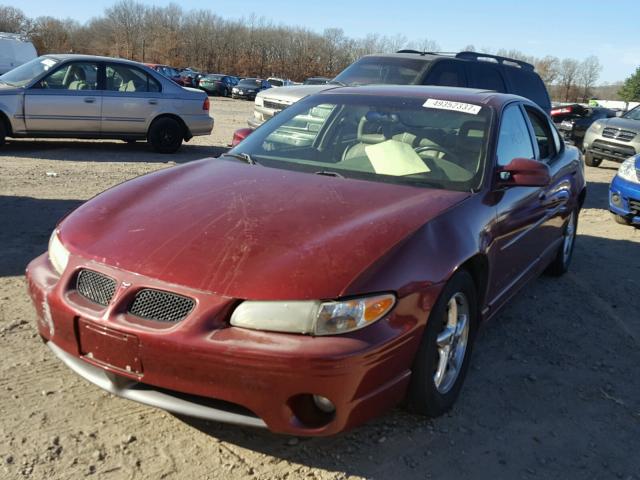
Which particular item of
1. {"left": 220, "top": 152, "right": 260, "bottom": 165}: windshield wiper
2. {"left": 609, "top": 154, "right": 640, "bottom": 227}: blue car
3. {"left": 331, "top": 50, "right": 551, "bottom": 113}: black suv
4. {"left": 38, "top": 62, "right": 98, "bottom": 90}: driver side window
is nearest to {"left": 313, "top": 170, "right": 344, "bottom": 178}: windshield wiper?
{"left": 220, "top": 152, "right": 260, "bottom": 165}: windshield wiper

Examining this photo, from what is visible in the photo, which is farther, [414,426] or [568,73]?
[568,73]

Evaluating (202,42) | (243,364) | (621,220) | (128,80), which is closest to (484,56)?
(621,220)

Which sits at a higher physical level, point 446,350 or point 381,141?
point 381,141

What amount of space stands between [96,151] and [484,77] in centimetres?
671

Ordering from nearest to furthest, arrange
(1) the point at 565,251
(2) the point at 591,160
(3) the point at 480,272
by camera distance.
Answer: (3) the point at 480,272, (1) the point at 565,251, (2) the point at 591,160

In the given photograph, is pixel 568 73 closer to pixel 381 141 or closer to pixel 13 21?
pixel 13 21

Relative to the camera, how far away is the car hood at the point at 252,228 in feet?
8.02

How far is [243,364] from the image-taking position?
2.29m

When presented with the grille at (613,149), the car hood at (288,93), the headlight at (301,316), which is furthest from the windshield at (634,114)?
the headlight at (301,316)

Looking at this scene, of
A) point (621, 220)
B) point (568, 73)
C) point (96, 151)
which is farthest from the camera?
point (568, 73)

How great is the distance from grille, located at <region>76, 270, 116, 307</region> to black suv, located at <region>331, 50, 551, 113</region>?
701 cm

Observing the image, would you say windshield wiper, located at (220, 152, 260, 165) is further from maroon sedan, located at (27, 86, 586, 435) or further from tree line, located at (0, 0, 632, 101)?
tree line, located at (0, 0, 632, 101)

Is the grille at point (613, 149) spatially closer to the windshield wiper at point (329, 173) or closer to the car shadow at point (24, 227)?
the car shadow at point (24, 227)

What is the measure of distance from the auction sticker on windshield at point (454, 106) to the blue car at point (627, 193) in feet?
15.6
